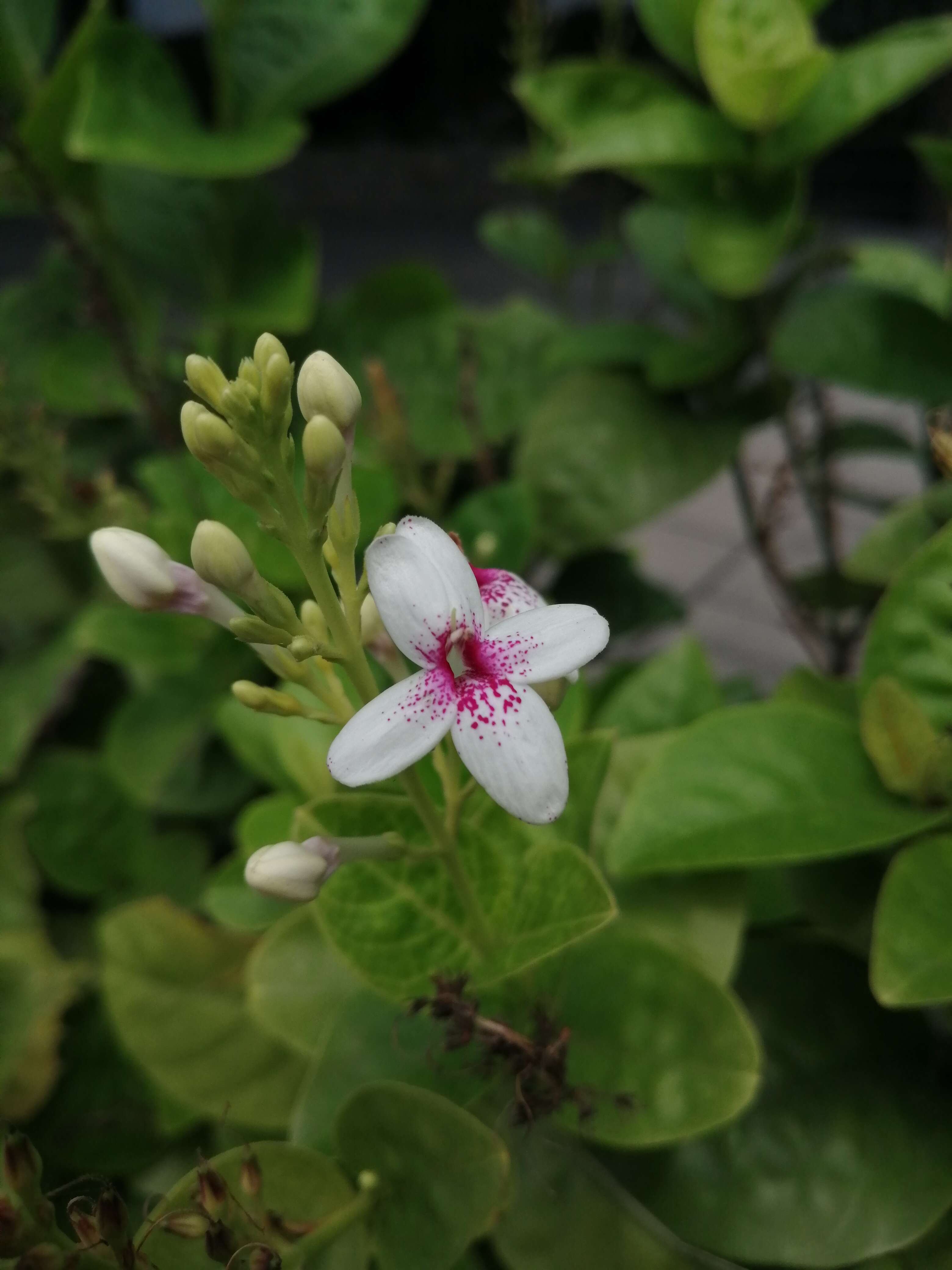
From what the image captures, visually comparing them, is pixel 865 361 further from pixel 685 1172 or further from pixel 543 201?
pixel 543 201

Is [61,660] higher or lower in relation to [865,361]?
lower

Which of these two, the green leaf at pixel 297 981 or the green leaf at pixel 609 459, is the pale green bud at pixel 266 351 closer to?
the green leaf at pixel 297 981

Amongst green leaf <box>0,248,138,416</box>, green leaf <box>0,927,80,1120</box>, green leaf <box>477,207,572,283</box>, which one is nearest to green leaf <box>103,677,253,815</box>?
green leaf <box>0,927,80,1120</box>

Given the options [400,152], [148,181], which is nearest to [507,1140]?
[148,181]

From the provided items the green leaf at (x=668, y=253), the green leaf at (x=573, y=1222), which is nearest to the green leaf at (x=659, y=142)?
the green leaf at (x=668, y=253)

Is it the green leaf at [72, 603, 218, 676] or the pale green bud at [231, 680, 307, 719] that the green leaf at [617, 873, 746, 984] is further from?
the green leaf at [72, 603, 218, 676]

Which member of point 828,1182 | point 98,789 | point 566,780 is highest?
point 566,780
